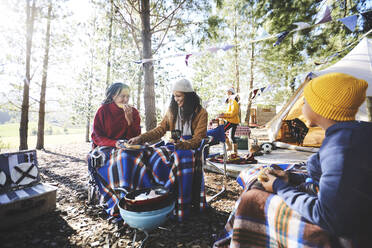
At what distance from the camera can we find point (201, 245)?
5.79 feet

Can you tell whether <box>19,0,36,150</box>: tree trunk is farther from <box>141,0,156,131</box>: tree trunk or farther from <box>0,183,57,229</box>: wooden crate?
<box>0,183,57,229</box>: wooden crate

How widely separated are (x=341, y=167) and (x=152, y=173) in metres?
1.85

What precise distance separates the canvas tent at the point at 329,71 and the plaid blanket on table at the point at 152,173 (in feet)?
14.9

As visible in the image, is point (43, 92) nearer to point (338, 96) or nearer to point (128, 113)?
point (128, 113)

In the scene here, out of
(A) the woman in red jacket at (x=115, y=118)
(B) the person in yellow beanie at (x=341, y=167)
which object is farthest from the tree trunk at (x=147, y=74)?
(B) the person in yellow beanie at (x=341, y=167)

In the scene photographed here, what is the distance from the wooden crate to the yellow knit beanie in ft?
9.28

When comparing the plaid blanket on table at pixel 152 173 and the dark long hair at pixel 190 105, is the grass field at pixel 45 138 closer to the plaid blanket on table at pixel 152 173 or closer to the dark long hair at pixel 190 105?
the plaid blanket on table at pixel 152 173

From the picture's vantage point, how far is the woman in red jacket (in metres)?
2.70

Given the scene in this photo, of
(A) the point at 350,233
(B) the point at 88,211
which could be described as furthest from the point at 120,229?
(A) the point at 350,233

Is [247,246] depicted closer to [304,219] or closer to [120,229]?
[304,219]

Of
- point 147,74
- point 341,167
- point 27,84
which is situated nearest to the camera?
point 341,167

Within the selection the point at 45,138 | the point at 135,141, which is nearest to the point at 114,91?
the point at 135,141

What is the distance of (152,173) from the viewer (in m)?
2.29

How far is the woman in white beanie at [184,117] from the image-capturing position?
8.47ft
